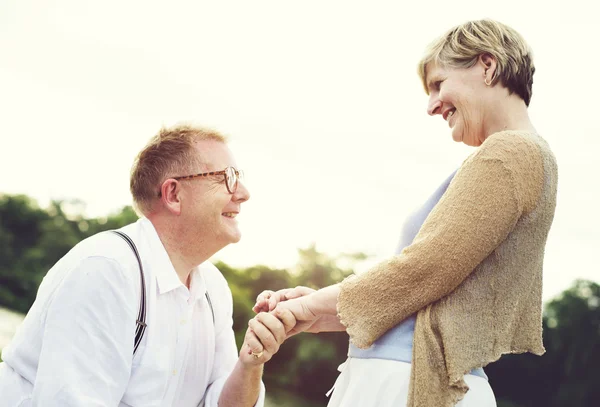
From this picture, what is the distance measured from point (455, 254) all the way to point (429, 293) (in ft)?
0.56

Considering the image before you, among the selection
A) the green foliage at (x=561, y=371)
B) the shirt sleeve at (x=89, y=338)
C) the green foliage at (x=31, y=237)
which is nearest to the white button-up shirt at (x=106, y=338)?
the shirt sleeve at (x=89, y=338)

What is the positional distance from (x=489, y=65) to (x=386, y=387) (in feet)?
4.41

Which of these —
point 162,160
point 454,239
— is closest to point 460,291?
point 454,239

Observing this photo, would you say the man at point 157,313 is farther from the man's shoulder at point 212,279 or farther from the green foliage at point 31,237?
the green foliage at point 31,237

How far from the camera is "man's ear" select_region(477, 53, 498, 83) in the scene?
2715 mm

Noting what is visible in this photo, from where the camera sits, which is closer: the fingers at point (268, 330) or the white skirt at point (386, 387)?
the white skirt at point (386, 387)

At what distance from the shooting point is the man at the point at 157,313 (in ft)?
9.98

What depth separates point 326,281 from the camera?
5269 centimetres

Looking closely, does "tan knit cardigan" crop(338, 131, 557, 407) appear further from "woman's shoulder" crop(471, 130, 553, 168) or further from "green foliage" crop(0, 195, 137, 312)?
"green foliage" crop(0, 195, 137, 312)

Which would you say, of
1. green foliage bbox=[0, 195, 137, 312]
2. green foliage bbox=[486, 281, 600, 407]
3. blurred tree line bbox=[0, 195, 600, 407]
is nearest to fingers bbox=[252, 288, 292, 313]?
blurred tree line bbox=[0, 195, 600, 407]

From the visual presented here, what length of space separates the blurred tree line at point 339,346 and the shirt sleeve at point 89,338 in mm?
42207

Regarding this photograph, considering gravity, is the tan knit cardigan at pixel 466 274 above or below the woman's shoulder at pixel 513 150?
below

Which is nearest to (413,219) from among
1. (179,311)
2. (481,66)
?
(481,66)

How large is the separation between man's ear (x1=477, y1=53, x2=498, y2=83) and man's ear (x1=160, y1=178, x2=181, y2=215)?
179 cm
